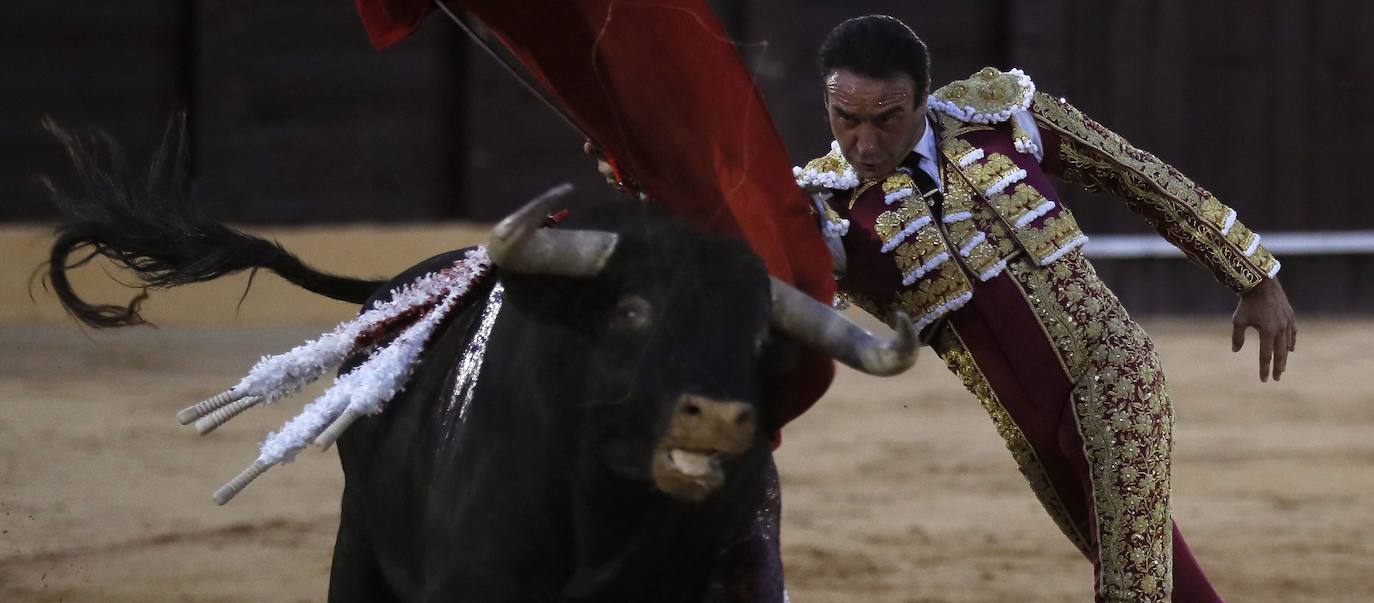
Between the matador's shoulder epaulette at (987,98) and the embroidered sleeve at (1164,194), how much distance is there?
45 millimetres

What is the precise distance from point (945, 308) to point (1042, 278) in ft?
0.53

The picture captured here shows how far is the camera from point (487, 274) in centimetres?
286

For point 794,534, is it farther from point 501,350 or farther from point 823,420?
point 501,350

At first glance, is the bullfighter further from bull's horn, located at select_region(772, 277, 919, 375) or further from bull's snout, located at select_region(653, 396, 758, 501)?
bull's snout, located at select_region(653, 396, 758, 501)

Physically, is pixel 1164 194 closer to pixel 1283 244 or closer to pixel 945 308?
pixel 945 308

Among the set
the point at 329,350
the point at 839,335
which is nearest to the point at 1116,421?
the point at 839,335

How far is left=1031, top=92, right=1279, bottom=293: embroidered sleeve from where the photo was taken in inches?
121

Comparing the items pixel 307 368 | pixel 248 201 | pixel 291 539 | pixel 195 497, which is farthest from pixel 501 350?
pixel 248 201

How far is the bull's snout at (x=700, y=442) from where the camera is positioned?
2.10 m

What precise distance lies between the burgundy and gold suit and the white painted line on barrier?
638cm

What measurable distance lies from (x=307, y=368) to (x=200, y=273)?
40cm

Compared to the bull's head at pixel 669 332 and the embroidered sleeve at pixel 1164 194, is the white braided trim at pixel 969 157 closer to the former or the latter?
the embroidered sleeve at pixel 1164 194

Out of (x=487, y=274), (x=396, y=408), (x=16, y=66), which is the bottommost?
(x=396, y=408)

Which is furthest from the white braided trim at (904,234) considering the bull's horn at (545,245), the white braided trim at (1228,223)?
the bull's horn at (545,245)
